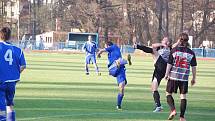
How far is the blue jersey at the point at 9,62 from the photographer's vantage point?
10.7m

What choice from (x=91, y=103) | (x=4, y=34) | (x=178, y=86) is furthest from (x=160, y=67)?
(x=4, y=34)

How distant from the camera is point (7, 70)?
10.8 metres

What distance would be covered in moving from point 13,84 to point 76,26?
8754cm

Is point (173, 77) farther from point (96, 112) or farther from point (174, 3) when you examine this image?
point (174, 3)

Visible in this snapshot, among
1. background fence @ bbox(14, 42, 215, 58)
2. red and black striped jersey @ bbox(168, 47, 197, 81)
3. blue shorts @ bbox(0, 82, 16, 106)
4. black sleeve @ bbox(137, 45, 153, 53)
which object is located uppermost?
black sleeve @ bbox(137, 45, 153, 53)

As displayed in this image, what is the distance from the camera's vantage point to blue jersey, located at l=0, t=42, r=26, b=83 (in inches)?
420

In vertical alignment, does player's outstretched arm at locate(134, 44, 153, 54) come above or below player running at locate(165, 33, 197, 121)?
above

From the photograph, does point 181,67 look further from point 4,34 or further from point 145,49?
point 4,34

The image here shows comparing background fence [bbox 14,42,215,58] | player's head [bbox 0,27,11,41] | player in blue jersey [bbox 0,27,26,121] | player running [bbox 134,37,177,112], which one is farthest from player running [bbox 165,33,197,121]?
background fence [bbox 14,42,215,58]

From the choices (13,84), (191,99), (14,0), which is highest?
(14,0)

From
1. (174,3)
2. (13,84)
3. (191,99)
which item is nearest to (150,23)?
(174,3)

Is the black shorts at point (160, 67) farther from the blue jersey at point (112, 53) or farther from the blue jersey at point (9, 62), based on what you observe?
the blue jersey at point (9, 62)

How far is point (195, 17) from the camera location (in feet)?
325

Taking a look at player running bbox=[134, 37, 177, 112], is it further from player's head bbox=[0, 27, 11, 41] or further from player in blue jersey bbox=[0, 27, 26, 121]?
player's head bbox=[0, 27, 11, 41]
